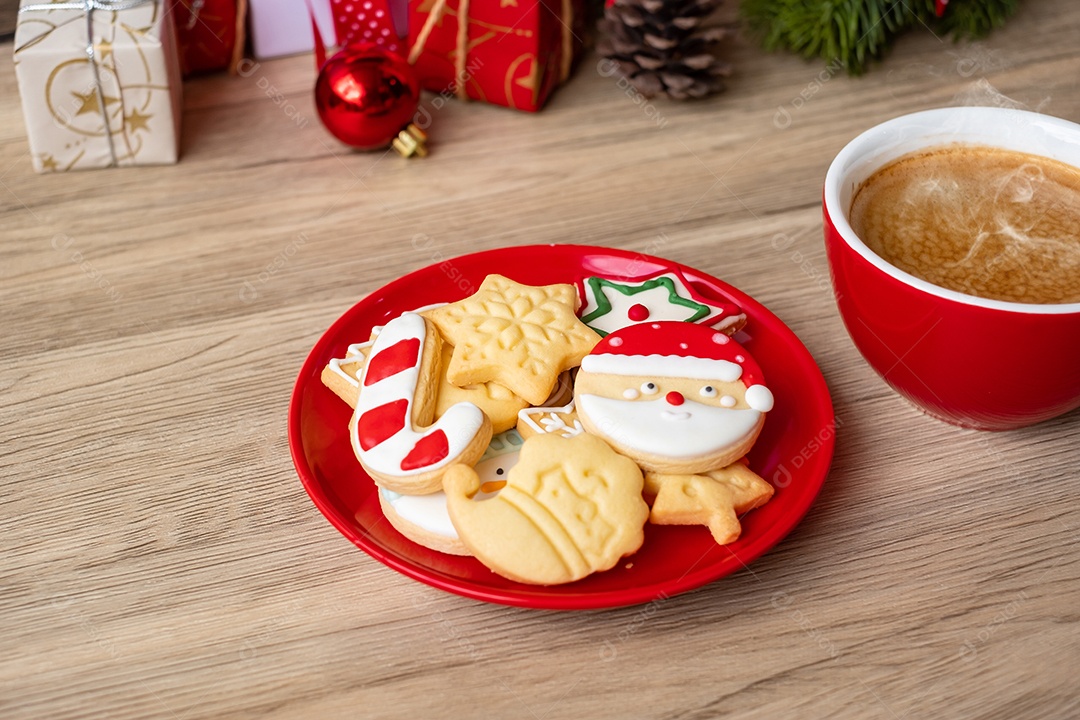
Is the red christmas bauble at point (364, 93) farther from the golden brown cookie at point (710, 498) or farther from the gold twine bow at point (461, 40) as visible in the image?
the golden brown cookie at point (710, 498)

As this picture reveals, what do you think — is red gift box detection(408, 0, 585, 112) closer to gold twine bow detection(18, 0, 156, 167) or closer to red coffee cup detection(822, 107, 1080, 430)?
gold twine bow detection(18, 0, 156, 167)

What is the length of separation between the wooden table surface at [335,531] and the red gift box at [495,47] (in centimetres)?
4

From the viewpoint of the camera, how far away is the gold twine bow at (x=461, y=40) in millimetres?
1188

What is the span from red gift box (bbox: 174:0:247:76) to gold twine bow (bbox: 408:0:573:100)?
0.23 m

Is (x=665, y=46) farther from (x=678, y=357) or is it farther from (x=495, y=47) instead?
(x=678, y=357)

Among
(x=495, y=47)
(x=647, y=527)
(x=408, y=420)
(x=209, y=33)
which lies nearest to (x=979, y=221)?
(x=647, y=527)

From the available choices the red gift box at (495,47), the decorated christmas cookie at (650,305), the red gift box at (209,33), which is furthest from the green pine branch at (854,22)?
the red gift box at (209,33)

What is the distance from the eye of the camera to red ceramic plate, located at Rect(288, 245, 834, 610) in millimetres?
678

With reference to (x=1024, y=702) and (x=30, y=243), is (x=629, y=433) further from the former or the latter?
(x=30, y=243)

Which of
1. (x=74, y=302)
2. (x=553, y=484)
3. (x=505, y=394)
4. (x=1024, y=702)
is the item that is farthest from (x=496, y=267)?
(x=1024, y=702)

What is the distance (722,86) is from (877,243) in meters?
0.55

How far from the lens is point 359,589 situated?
0.74 metres

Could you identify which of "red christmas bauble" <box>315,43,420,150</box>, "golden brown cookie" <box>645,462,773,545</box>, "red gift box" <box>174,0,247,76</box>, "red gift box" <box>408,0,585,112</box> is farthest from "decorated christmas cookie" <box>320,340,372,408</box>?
"red gift box" <box>174,0,247,76</box>

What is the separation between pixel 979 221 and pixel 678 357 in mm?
281
